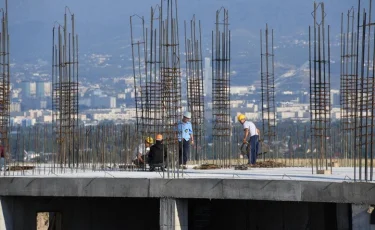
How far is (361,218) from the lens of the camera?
2134cm

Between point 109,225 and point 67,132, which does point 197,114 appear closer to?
point 67,132

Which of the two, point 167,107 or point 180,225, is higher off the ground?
point 167,107

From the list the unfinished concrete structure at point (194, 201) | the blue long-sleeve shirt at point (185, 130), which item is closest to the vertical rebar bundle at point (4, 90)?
the unfinished concrete structure at point (194, 201)

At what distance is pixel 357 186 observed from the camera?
21.3 m

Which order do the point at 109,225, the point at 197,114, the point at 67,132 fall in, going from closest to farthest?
the point at 109,225 < the point at 67,132 < the point at 197,114

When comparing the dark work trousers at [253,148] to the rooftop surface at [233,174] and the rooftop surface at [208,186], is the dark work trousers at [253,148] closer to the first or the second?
the rooftop surface at [233,174]

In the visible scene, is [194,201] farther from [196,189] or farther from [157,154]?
[196,189]

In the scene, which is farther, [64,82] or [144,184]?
[64,82]

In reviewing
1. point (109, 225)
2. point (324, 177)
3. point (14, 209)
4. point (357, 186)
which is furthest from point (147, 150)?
point (357, 186)

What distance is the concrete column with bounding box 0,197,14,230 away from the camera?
2502 cm

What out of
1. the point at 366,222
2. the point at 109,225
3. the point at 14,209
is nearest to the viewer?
the point at 366,222

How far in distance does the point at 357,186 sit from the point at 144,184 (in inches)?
172

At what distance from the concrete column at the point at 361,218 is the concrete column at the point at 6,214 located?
7.41 m

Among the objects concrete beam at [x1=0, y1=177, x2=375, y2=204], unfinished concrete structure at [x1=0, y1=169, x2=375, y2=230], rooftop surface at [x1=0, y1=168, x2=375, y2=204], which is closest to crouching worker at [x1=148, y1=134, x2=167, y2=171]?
unfinished concrete structure at [x1=0, y1=169, x2=375, y2=230]
